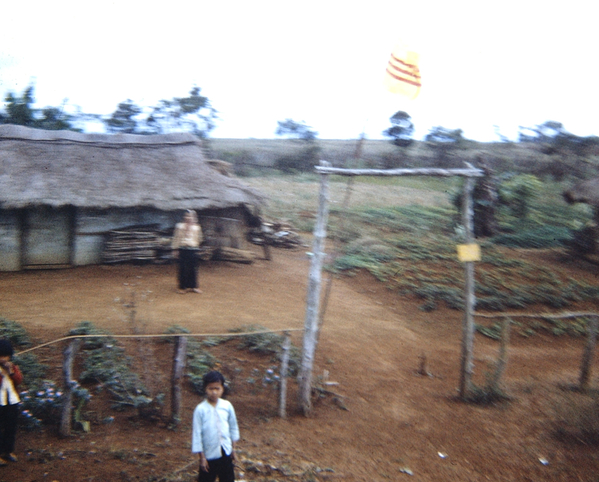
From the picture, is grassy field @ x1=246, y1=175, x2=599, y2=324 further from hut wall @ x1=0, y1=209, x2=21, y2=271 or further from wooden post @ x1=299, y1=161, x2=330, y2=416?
hut wall @ x1=0, y1=209, x2=21, y2=271

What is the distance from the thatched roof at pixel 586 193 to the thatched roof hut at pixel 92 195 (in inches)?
278

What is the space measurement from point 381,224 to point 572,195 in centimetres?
573

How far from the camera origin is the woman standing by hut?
884 cm

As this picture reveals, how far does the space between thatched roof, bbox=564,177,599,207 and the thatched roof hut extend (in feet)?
23.1

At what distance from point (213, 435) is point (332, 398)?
2769 millimetres

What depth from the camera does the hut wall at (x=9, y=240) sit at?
32.3ft

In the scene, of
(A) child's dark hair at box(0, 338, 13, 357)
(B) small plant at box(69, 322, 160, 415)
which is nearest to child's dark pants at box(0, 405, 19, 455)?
(A) child's dark hair at box(0, 338, 13, 357)

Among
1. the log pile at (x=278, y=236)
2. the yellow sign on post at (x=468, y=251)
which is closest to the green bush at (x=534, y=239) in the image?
the log pile at (x=278, y=236)

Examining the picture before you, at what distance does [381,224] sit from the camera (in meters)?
15.8

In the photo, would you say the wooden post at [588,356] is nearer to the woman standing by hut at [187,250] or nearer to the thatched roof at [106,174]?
the woman standing by hut at [187,250]

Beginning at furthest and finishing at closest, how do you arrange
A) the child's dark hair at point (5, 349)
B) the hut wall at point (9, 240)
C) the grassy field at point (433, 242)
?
the grassy field at point (433, 242)
the hut wall at point (9, 240)
the child's dark hair at point (5, 349)

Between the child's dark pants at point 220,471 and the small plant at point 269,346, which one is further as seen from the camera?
the small plant at point 269,346

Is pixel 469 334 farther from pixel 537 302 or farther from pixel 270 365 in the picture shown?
pixel 537 302

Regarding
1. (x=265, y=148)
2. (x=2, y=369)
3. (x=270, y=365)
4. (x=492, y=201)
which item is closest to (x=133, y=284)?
(x=270, y=365)
